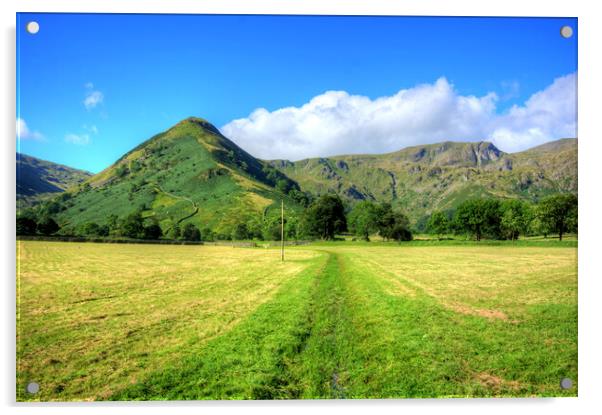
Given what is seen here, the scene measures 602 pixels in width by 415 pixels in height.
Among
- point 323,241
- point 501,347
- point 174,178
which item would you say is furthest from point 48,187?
point 501,347

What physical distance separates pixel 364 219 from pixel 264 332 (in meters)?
3.84

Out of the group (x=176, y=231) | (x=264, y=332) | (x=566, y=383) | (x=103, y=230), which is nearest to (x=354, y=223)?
(x=264, y=332)

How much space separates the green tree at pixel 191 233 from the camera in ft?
19.5

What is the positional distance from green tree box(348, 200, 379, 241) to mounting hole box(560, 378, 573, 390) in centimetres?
395

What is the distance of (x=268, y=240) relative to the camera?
7.73 metres

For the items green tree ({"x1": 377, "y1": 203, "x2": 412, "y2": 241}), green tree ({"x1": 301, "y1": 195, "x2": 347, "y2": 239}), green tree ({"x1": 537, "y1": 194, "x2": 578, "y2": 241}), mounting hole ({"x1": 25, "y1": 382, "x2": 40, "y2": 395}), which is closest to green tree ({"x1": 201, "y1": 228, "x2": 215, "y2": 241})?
green tree ({"x1": 301, "y1": 195, "x2": 347, "y2": 239})

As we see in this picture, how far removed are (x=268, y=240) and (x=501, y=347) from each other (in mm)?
4672

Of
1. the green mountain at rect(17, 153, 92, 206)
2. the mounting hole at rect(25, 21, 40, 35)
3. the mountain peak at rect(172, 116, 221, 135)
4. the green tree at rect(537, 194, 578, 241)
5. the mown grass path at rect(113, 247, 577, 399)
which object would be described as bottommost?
the mown grass path at rect(113, 247, 577, 399)

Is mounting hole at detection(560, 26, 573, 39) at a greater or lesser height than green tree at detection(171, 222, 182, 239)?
greater

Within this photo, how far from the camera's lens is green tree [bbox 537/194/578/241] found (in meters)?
5.70

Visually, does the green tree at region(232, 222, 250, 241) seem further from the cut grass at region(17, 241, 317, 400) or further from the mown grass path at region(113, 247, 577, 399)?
the mown grass path at region(113, 247, 577, 399)

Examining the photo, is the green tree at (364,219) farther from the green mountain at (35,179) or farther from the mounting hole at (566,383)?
the green mountain at (35,179)

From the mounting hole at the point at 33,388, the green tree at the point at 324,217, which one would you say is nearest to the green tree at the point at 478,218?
the green tree at the point at 324,217

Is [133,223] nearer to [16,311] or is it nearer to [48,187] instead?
[48,187]
